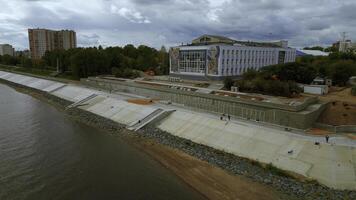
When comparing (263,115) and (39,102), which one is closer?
(263,115)

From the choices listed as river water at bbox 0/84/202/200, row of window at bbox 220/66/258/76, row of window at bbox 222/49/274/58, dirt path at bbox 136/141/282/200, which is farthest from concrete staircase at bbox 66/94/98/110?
dirt path at bbox 136/141/282/200

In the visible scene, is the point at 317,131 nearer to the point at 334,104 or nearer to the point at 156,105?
the point at 334,104

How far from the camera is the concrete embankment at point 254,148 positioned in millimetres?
22844

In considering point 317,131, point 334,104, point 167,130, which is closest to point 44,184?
point 167,130

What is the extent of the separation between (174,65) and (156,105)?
28.6 metres

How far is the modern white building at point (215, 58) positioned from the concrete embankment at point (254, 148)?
2311 centimetres

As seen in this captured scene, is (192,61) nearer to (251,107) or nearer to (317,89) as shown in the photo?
(317,89)

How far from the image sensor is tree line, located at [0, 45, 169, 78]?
8244cm

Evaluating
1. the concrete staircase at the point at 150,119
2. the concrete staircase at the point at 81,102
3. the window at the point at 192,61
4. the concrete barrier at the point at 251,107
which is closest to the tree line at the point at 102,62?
the window at the point at 192,61

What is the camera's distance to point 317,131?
30828 millimetres

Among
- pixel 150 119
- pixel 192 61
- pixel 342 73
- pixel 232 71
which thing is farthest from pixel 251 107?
pixel 192 61

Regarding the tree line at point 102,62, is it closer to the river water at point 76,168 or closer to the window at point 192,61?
the window at point 192,61

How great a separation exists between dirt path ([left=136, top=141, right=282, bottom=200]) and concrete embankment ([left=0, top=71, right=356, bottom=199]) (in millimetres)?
962

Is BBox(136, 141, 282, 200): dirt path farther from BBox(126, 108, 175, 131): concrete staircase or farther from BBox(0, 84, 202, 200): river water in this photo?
BBox(126, 108, 175, 131): concrete staircase
